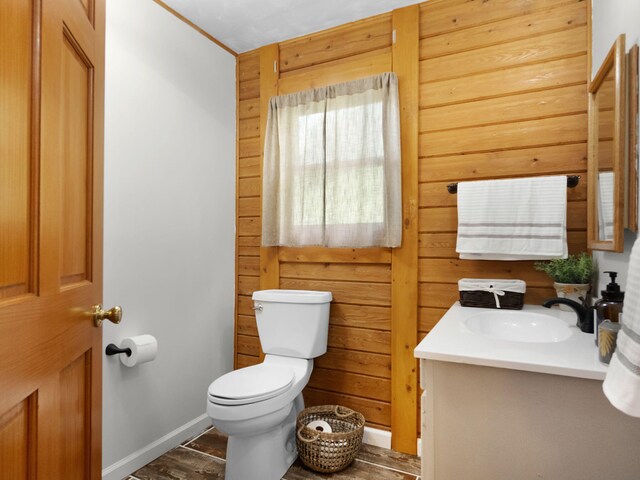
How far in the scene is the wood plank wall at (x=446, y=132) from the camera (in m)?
1.79

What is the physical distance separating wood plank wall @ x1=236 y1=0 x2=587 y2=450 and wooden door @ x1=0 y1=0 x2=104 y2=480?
4.73 ft

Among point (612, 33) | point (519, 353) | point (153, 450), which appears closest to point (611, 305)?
point (519, 353)

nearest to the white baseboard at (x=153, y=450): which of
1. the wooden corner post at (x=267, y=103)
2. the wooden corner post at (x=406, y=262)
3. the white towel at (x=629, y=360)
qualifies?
the wooden corner post at (x=267, y=103)

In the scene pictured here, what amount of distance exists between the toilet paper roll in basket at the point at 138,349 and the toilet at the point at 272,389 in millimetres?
365

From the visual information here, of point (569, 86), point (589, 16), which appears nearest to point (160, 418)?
point (569, 86)

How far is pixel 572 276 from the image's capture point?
1623 mm

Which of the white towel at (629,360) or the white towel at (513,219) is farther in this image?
the white towel at (513,219)

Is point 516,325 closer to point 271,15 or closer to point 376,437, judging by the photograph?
point 376,437

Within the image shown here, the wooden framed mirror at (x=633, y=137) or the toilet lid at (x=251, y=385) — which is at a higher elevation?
the wooden framed mirror at (x=633, y=137)

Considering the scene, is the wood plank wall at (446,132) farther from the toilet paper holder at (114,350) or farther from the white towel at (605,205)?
the toilet paper holder at (114,350)

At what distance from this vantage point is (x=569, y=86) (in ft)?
5.82

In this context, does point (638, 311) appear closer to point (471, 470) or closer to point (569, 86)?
point (471, 470)

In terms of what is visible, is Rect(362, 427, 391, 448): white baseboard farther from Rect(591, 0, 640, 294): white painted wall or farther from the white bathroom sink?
Rect(591, 0, 640, 294): white painted wall

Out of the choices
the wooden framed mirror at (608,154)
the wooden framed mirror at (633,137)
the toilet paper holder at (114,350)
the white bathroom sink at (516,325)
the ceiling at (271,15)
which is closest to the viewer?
the wooden framed mirror at (633,137)
